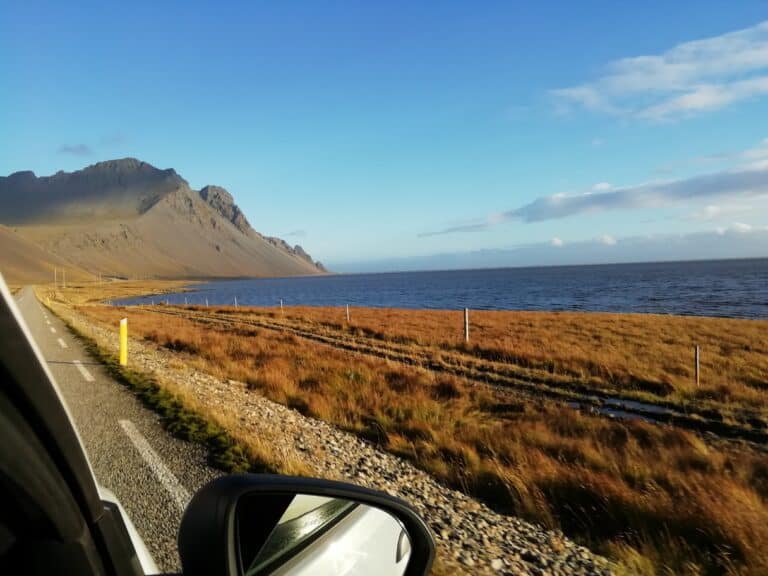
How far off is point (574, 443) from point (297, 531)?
21.5ft


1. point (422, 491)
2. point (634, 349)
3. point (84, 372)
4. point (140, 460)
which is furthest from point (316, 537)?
point (634, 349)

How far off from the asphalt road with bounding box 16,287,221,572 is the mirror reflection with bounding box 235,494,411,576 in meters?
0.85

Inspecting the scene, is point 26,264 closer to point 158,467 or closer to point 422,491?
point 158,467

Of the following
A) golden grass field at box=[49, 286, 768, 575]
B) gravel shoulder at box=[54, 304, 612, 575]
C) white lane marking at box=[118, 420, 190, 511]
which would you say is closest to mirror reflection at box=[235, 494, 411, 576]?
gravel shoulder at box=[54, 304, 612, 575]

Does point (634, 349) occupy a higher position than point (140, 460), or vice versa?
point (140, 460)

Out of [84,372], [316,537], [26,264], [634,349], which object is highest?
[26,264]

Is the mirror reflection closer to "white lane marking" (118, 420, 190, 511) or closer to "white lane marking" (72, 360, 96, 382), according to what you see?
"white lane marking" (118, 420, 190, 511)

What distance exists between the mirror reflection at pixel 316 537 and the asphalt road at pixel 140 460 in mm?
854

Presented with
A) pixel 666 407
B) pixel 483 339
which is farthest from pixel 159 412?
pixel 483 339

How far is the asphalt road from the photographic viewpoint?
412 cm

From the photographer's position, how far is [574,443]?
7332 mm

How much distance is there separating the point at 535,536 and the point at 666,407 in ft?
28.6

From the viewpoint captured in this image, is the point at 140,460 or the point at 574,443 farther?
the point at 574,443

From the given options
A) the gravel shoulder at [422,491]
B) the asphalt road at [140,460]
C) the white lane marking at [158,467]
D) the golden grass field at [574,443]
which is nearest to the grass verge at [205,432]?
the asphalt road at [140,460]
